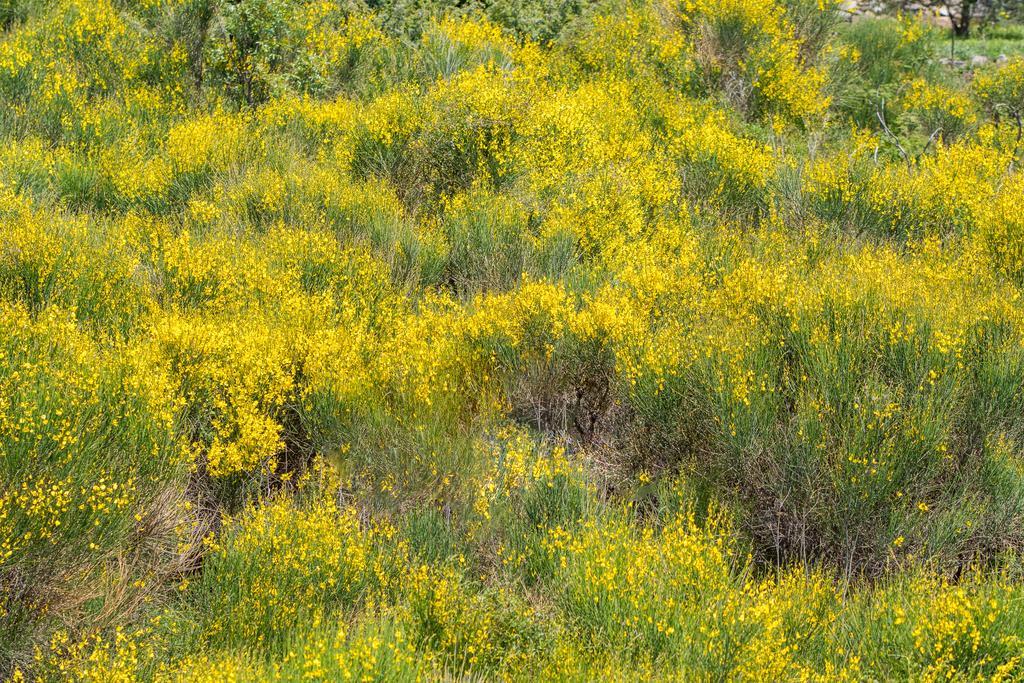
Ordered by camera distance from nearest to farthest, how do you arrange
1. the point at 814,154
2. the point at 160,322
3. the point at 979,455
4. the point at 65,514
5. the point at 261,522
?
1. the point at 65,514
2. the point at 261,522
3. the point at 979,455
4. the point at 160,322
5. the point at 814,154

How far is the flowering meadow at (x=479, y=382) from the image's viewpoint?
3.75m

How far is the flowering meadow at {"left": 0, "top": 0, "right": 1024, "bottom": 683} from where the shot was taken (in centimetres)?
375

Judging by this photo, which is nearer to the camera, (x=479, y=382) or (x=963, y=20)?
(x=479, y=382)

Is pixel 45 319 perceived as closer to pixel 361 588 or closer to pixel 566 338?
pixel 361 588

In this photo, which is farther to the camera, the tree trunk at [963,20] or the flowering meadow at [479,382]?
the tree trunk at [963,20]

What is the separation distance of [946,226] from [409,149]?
4188mm

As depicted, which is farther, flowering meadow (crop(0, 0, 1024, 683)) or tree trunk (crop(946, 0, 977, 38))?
tree trunk (crop(946, 0, 977, 38))

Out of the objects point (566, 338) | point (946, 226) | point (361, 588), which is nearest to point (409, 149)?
point (566, 338)

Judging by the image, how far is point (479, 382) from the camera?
5.51 m

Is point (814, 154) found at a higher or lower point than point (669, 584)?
higher

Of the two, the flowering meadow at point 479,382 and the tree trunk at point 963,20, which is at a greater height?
the tree trunk at point 963,20

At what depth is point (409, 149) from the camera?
802 cm

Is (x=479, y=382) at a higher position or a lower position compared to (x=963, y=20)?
lower

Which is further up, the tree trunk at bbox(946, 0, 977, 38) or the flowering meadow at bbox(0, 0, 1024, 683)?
the tree trunk at bbox(946, 0, 977, 38)
